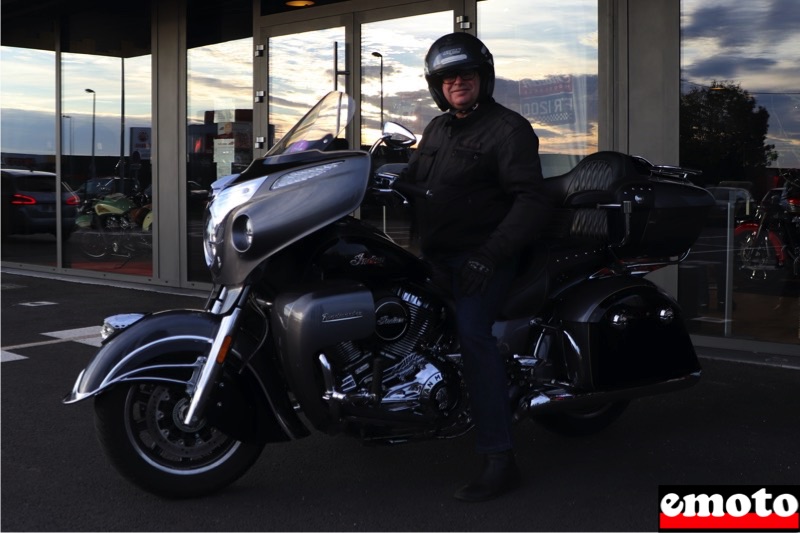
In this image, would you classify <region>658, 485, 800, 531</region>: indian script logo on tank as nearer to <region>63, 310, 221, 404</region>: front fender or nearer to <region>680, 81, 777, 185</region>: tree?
<region>63, 310, 221, 404</region>: front fender

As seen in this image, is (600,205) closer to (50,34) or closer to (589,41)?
(589,41)

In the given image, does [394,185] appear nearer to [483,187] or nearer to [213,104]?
[483,187]

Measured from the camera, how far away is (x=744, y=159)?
22.7ft

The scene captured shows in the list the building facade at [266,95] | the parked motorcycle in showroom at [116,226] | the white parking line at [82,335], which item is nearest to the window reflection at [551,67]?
the building facade at [266,95]

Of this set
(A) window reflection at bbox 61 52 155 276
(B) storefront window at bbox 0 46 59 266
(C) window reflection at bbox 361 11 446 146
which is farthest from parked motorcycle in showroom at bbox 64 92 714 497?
(B) storefront window at bbox 0 46 59 266

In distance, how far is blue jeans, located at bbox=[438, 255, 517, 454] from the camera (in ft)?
12.5

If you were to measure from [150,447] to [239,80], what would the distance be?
Result: 7.17m

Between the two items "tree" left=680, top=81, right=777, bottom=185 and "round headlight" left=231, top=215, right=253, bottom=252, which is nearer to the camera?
"round headlight" left=231, top=215, right=253, bottom=252

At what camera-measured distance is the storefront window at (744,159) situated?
6.74m

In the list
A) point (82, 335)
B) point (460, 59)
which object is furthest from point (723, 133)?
point (82, 335)

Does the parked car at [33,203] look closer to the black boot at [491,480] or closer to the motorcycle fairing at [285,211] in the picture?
the motorcycle fairing at [285,211]

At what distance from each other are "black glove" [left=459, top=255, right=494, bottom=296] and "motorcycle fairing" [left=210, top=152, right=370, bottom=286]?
49 centimetres

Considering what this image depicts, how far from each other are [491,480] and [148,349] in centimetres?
142

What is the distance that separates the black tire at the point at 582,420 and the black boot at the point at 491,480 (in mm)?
784
